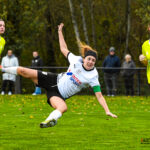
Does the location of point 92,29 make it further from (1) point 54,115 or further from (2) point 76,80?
(1) point 54,115

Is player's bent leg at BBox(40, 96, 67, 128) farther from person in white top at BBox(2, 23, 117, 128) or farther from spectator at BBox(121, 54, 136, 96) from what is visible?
spectator at BBox(121, 54, 136, 96)

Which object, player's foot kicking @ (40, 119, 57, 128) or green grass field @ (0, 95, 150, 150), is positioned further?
green grass field @ (0, 95, 150, 150)

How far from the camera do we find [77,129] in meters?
10.8

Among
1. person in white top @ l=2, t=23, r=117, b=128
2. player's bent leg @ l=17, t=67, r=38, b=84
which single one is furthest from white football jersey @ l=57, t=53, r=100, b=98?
player's bent leg @ l=17, t=67, r=38, b=84

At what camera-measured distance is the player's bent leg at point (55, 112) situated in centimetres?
805

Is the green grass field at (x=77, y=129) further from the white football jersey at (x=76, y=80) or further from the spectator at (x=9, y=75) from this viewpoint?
the spectator at (x=9, y=75)

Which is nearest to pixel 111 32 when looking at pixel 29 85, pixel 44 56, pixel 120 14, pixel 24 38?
pixel 120 14

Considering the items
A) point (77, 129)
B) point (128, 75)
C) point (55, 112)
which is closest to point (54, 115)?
point (55, 112)

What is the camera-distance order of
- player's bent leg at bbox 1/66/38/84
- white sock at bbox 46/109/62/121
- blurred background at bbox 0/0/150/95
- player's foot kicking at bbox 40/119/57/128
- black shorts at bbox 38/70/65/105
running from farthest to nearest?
blurred background at bbox 0/0/150/95 → black shorts at bbox 38/70/65/105 → player's bent leg at bbox 1/66/38/84 → white sock at bbox 46/109/62/121 → player's foot kicking at bbox 40/119/57/128

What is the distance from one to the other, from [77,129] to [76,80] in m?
1.79

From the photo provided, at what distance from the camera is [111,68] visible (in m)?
21.4

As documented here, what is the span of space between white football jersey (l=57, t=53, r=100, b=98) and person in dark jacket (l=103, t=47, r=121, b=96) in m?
11.8

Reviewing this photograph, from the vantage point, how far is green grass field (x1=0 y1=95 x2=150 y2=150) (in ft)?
28.6

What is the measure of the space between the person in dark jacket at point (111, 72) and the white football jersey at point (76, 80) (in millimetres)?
11836
